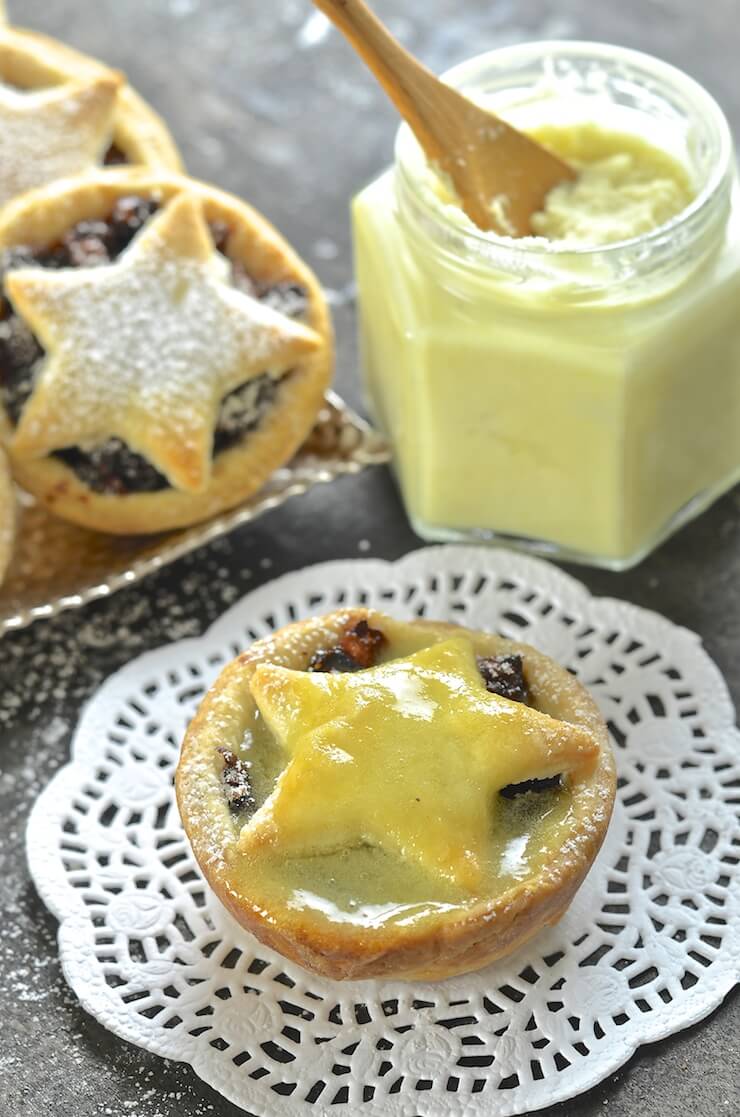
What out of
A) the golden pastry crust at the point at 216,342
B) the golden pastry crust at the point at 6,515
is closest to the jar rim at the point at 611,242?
the golden pastry crust at the point at 216,342

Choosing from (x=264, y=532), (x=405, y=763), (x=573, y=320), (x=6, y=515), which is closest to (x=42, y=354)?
(x=6, y=515)

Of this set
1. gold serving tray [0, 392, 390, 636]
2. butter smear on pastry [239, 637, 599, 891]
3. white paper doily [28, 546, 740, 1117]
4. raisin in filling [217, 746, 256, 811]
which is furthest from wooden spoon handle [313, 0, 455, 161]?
raisin in filling [217, 746, 256, 811]

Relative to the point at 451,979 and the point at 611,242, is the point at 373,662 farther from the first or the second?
the point at 611,242

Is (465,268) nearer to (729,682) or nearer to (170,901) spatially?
(729,682)

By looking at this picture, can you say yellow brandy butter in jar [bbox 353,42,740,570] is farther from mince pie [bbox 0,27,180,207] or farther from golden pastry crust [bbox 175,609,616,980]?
mince pie [bbox 0,27,180,207]

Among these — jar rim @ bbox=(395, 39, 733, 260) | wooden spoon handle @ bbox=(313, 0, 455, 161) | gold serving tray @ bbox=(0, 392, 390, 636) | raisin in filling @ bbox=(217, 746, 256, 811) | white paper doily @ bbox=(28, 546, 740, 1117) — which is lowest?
white paper doily @ bbox=(28, 546, 740, 1117)

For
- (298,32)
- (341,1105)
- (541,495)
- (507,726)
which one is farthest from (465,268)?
(298,32)

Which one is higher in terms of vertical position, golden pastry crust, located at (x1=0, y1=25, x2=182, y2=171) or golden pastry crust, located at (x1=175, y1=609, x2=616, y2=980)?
golden pastry crust, located at (x1=0, y1=25, x2=182, y2=171)
